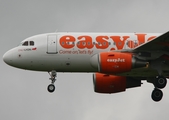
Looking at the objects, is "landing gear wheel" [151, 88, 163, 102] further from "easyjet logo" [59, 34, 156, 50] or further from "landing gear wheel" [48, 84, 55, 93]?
"landing gear wheel" [48, 84, 55, 93]

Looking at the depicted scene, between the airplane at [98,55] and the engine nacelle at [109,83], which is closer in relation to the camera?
the airplane at [98,55]

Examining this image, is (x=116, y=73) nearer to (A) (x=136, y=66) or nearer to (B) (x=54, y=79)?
(A) (x=136, y=66)

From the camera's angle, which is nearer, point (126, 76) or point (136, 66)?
point (136, 66)

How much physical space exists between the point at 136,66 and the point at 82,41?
4.69 metres

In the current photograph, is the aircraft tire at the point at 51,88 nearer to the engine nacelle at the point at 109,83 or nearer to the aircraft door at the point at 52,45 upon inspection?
the aircraft door at the point at 52,45

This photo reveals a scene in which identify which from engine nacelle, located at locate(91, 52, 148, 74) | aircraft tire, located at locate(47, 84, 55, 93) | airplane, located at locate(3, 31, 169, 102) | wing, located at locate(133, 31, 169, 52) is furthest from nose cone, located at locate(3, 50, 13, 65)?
wing, located at locate(133, 31, 169, 52)

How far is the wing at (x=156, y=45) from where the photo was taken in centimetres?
5463

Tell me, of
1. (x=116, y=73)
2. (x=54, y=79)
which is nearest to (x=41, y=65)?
(x=54, y=79)

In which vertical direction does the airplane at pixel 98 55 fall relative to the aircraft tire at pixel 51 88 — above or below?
above

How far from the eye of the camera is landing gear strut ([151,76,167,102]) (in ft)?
183

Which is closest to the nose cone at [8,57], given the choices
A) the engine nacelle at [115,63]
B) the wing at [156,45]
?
the engine nacelle at [115,63]

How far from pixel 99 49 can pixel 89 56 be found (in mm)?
898

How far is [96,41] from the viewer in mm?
56906

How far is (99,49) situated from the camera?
56.7m
